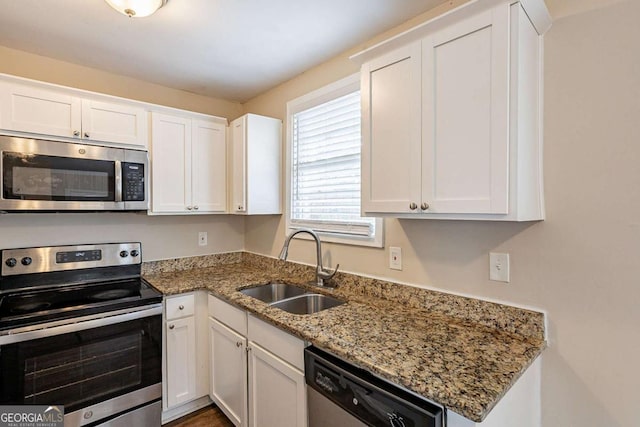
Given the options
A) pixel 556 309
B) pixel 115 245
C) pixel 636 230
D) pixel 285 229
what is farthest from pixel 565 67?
pixel 115 245

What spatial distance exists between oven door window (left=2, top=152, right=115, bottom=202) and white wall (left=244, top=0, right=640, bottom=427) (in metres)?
2.23

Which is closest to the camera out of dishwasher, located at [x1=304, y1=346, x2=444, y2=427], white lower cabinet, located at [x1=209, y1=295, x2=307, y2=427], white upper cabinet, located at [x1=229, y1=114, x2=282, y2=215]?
dishwasher, located at [x1=304, y1=346, x2=444, y2=427]

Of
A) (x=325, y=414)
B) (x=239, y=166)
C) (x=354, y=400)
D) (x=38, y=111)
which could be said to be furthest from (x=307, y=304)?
(x=38, y=111)

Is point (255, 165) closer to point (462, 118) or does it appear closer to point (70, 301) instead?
point (70, 301)

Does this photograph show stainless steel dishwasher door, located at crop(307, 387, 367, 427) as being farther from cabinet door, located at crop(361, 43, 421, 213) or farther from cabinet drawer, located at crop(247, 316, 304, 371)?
cabinet door, located at crop(361, 43, 421, 213)

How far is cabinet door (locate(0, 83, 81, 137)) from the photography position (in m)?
1.73

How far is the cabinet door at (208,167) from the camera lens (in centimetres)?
244

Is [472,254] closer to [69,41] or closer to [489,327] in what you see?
[489,327]

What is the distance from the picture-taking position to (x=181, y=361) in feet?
6.81

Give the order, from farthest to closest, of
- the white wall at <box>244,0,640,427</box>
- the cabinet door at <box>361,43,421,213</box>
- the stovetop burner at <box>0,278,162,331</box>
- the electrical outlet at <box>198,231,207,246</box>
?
the electrical outlet at <box>198,231,207,246</box> < the stovetop burner at <box>0,278,162,331</box> < the cabinet door at <box>361,43,421,213</box> < the white wall at <box>244,0,640,427</box>

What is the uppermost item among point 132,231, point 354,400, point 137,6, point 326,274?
point 137,6

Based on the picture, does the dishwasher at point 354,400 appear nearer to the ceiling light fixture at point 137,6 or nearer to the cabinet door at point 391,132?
the cabinet door at point 391,132

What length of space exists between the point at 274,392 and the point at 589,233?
151 centimetres

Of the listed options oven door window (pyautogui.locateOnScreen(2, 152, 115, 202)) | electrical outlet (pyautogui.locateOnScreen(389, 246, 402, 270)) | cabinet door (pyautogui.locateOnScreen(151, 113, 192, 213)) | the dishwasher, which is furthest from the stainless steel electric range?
electrical outlet (pyautogui.locateOnScreen(389, 246, 402, 270))
